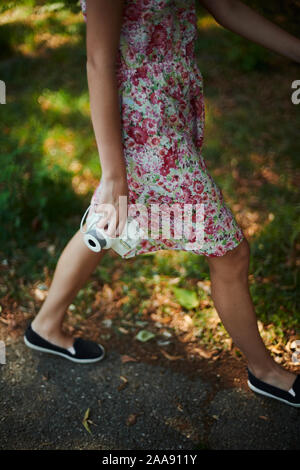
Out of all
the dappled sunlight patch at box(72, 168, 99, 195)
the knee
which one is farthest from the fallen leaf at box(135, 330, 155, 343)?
the dappled sunlight patch at box(72, 168, 99, 195)

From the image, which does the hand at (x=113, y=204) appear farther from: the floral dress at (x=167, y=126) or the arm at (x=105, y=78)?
the floral dress at (x=167, y=126)

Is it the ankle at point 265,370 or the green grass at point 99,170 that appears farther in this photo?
the green grass at point 99,170

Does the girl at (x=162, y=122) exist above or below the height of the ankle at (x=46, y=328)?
above

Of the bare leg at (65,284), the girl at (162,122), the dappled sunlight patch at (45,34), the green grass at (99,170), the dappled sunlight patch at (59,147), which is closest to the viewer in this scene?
the girl at (162,122)

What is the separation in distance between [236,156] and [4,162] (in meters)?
1.97

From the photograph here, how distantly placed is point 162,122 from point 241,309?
2.79 feet

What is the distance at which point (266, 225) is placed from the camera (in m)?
2.99

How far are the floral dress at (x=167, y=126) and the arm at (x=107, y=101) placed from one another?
0.11 m

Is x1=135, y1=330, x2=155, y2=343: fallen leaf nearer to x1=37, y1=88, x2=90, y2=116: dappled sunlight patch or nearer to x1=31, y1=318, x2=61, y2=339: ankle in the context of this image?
x1=31, y1=318, x2=61, y2=339: ankle

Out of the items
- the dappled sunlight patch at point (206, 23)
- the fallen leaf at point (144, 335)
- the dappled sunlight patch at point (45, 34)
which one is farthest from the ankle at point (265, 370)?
the dappled sunlight patch at point (206, 23)

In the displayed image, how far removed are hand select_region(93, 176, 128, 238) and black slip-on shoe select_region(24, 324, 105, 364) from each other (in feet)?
3.00

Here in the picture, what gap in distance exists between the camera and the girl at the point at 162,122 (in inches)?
54.2

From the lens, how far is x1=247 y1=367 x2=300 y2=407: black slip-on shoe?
6.33 ft

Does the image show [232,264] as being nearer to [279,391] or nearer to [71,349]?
[279,391]
